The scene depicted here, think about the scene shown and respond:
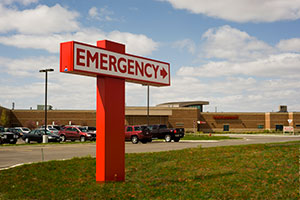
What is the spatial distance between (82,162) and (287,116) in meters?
76.0

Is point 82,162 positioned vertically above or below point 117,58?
below

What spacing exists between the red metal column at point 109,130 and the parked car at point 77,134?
967 inches

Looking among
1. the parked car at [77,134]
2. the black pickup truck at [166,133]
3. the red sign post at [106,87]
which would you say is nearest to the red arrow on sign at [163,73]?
the red sign post at [106,87]

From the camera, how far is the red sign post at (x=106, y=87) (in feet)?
30.7

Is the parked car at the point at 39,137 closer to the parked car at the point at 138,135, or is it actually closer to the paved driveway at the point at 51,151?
the paved driveway at the point at 51,151

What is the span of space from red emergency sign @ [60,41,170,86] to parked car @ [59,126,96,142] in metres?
23.6

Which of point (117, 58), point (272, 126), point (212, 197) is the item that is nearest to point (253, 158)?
point (212, 197)

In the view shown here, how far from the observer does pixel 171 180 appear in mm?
10000

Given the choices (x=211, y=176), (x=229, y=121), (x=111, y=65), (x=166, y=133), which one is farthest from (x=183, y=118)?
(x=111, y=65)

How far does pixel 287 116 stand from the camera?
264 feet

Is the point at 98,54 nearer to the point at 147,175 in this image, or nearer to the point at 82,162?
the point at 147,175

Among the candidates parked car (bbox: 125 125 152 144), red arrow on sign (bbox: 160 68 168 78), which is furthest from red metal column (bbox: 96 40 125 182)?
parked car (bbox: 125 125 152 144)

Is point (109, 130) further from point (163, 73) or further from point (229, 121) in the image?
point (229, 121)

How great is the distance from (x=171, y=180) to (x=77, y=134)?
26.4 m
